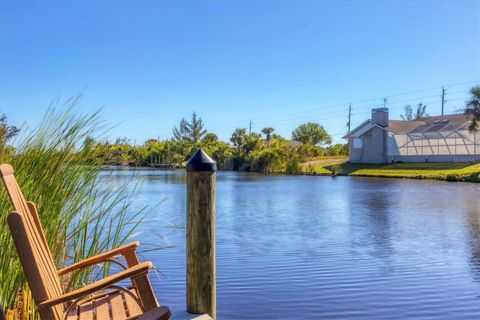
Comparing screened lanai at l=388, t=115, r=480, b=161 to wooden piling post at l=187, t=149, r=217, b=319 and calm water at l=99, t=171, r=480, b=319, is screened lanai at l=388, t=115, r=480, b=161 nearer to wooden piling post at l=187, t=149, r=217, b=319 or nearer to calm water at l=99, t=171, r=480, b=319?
calm water at l=99, t=171, r=480, b=319

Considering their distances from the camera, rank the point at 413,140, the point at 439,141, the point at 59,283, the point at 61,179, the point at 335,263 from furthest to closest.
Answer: the point at 413,140, the point at 439,141, the point at 335,263, the point at 61,179, the point at 59,283

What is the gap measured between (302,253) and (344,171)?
113 ft

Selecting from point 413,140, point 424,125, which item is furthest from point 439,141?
point 424,125

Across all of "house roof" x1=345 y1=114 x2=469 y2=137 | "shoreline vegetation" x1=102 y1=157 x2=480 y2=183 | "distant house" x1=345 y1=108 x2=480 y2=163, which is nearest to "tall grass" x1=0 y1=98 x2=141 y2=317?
"shoreline vegetation" x1=102 y1=157 x2=480 y2=183

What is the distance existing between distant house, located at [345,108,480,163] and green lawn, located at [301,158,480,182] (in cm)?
138

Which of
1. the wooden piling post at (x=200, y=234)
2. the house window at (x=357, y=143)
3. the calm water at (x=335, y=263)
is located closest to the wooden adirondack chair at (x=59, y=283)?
the wooden piling post at (x=200, y=234)

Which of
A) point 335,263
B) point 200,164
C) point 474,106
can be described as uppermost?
point 474,106

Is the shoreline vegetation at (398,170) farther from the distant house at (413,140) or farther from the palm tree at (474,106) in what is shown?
the palm tree at (474,106)

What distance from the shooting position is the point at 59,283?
2715mm

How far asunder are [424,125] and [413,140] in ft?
14.2

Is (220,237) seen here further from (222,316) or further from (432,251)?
(222,316)

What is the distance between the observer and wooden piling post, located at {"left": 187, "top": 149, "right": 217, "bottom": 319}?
2.80m

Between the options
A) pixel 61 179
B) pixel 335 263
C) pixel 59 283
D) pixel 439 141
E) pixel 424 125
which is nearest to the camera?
pixel 59 283

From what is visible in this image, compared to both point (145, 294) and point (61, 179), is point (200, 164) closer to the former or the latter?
point (145, 294)
